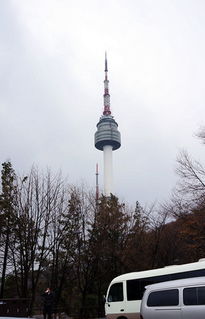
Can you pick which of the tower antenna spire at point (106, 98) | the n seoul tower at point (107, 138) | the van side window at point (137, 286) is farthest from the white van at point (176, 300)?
the tower antenna spire at point (106, 98)

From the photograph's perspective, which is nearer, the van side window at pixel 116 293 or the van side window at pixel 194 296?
the van side window at pixel 194 296

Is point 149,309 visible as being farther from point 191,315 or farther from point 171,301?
point 191,315

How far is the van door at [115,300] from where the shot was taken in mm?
16766

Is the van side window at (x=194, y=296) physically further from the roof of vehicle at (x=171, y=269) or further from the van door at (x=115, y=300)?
the van door at (x=115, y=300)

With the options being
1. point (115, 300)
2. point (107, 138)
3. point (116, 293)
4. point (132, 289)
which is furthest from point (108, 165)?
point (132, 289)

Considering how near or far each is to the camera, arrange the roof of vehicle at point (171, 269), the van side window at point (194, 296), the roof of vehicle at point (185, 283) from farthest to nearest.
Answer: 1. the roof of vehicle at point (171, 269)
2. the roof of vehicle at point (185, 283)
3. the van side window at point (194, 296)

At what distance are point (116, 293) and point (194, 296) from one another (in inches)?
327

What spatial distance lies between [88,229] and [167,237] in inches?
335

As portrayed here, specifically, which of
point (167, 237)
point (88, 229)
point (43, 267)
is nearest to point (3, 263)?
point (43, 267)

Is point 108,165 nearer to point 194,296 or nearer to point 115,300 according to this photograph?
point 115,300

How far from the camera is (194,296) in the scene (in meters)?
9.53

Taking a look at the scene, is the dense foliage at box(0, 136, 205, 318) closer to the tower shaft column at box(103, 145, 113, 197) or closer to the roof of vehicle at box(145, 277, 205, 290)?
the roof of vehicle at box(145, 277, 205, 290)

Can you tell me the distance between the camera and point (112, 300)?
1723 cm

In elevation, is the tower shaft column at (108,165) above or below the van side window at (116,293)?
above
